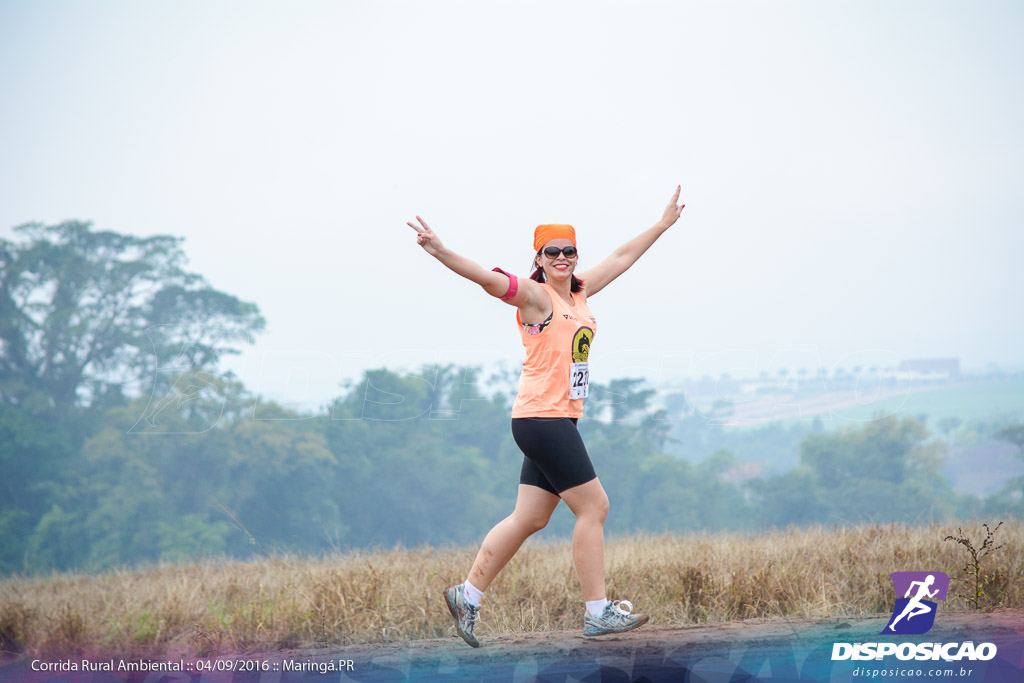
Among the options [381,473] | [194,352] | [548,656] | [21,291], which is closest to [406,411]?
[381,473]

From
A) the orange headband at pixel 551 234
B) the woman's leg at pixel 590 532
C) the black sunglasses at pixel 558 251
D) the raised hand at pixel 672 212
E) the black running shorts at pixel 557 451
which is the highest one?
the raised hand at pixel 672 212

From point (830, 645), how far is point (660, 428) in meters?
53.6

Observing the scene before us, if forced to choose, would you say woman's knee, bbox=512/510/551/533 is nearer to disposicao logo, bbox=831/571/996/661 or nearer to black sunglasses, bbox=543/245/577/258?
black sunglasses, bbox=543/245/577/258

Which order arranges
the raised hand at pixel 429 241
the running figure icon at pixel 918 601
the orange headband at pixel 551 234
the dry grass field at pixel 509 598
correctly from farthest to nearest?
the dry grass field at pixel 509 598 < the running figure icon at pixel 918 601 < the orange headband at pixel 551 234 < the raised hand at pixel 429 241

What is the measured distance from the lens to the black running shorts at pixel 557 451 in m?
4.85

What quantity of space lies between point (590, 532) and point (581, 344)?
3.28ft

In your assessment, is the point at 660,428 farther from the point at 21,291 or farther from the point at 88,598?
the point at 88,598

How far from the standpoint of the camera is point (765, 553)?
7.78m

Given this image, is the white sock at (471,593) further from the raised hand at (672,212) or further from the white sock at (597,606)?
the raised hand at (672,212)

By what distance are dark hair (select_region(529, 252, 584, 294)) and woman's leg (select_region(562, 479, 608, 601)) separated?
1.14 m

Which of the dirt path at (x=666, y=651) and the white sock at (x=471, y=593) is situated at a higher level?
the white sock at (x=471, y=593)

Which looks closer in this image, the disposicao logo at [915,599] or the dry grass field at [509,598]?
the disposicao logo at [915,599]

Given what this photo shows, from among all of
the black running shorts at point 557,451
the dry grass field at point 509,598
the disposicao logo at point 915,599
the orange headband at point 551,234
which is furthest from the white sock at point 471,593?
the disposicao logo at point 915,599

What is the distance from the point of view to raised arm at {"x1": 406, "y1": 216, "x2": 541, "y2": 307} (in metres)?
4.71
